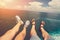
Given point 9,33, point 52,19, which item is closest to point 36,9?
point 52,19

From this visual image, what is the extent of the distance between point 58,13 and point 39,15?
0.55 ft

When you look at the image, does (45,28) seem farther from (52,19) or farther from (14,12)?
(14,12)

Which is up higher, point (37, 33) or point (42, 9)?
point (42, 9)

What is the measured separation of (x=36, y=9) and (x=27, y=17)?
0.35ft

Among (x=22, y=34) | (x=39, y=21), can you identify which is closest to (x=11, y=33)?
(x=22, y=34)

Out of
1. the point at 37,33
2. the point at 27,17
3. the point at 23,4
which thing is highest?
the point at 23,4

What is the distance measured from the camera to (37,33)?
1381mm

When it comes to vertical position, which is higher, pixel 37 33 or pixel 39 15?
pixel 39 15

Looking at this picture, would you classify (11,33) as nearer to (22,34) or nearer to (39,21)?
(22,34)

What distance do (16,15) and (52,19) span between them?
0.30m

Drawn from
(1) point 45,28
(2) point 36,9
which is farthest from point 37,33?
(2) point 36,9

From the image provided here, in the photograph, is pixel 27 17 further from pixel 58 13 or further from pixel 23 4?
pixel 58 13

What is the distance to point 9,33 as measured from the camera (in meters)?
1.35

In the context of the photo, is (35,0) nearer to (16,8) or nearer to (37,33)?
(16,8)
